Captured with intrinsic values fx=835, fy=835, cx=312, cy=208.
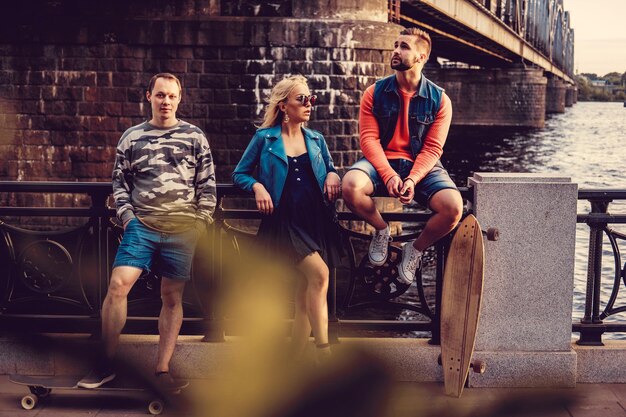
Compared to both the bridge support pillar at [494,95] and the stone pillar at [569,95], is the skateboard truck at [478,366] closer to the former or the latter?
the bridge support pillar at [494,95]

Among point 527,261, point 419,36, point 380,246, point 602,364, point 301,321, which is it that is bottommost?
point 602,364

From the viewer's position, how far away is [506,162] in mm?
32156

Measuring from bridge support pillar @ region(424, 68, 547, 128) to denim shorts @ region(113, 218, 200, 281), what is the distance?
179 ft

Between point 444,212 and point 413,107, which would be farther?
point 413,107

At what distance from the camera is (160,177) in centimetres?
365

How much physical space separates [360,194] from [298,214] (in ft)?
0.96

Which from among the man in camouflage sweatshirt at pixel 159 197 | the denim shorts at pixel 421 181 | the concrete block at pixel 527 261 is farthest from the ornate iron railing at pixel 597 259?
the man in camouflage sweatshirt at pixel 159 197

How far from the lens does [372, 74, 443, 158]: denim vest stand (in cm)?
387

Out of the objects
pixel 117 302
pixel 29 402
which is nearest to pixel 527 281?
pixel 117 302

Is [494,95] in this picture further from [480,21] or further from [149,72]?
[149,72]

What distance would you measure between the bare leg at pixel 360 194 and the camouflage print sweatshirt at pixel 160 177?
600mm

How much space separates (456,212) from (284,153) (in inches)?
31.9

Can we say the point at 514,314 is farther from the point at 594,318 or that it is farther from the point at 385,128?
the point at 385,128

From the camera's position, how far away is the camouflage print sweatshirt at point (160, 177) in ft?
12.0
